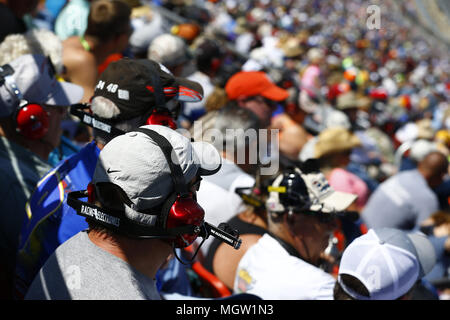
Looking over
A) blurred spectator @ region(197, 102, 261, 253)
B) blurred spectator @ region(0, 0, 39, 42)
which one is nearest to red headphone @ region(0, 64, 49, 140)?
blurred spectator @ region(197, 102, 261, 253)

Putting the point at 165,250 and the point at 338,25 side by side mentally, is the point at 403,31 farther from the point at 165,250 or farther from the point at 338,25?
the point at 165,250

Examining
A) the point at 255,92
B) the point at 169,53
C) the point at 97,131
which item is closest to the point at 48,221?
the point at 97,131

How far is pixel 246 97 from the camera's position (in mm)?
3859

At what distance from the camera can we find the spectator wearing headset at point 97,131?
1.77m

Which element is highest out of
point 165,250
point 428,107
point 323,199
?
A: point 165,250

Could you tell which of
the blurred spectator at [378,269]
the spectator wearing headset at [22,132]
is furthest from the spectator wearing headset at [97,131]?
the blurred spectator at [378,269]

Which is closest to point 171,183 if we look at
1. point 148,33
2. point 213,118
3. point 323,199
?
point 323,199

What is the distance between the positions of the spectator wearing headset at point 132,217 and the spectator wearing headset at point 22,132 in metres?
0.80

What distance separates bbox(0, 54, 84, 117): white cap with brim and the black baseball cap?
427mm

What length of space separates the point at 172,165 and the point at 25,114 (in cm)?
119

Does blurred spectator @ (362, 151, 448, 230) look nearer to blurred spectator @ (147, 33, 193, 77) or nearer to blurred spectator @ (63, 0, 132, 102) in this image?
blurred spectator @ (147, 33, 193, 77)

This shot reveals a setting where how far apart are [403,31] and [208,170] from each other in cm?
2901

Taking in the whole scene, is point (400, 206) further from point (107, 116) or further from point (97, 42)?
point (107, 116)

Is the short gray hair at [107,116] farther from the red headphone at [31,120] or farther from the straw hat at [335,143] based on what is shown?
the straw hat at [335,143]
